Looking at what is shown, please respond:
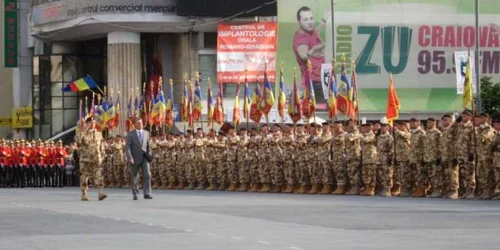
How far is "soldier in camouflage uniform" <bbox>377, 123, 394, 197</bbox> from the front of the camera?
31875 mm

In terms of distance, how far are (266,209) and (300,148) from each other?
435 inches

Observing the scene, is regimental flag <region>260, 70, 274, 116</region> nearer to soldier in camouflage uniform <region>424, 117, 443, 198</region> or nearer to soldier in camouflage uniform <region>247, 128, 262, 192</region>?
soldier in camouflage uniform <region>247, 128, 262, 192</region>

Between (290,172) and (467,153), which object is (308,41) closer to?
(290,172)

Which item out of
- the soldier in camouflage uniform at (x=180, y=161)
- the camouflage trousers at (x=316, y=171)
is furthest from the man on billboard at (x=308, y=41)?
the camouflage trousers at (x=316, y=171)

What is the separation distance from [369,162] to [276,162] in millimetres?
5097

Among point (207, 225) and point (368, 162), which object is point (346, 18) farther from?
point (207, 225)

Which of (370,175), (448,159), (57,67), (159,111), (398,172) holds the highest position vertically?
(57,67)

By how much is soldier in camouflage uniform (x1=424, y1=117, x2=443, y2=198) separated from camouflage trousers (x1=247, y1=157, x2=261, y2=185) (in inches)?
353

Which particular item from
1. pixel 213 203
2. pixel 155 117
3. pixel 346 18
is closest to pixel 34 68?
pixel 346 18

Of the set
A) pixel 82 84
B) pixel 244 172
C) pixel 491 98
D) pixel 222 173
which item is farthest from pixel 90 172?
pixel 82 84

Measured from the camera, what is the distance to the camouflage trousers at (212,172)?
41.3 m

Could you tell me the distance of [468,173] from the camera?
28.8 m

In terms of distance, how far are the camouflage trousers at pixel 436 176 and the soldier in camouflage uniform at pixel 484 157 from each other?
1.32 m

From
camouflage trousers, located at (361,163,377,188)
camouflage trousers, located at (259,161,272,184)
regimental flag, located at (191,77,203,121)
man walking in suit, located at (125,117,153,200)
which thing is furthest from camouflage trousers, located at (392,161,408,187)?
regimental flag, located at (191,77,203,121)
